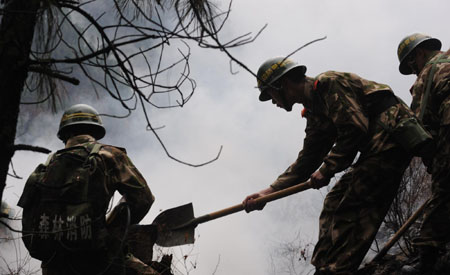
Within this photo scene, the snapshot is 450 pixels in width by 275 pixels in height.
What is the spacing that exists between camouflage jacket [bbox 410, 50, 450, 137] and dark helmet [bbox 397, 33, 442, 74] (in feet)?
1.01

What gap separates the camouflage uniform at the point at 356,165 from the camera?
11.3 feet

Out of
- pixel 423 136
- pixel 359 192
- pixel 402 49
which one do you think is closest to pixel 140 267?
pixel 359 192

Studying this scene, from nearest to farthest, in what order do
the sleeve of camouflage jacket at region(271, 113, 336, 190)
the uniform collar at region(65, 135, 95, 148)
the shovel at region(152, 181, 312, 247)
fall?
1. the uniform collar at region(65, 135, 95, 148)
2. the sleeve of camouflage jacket at region(271, 113, 336, 190)
3. the shovel at region(152, 181, 312, 247)

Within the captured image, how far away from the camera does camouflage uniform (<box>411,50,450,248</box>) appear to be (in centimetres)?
379

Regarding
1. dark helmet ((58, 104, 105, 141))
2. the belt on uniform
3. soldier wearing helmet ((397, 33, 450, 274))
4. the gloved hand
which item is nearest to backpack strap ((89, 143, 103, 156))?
dark helmet ((58, 104, 105, 141))

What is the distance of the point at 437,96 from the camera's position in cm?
416

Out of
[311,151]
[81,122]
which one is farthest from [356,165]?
[81,122]

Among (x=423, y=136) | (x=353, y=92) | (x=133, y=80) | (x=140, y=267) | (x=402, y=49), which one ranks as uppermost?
(x=402, y=49)

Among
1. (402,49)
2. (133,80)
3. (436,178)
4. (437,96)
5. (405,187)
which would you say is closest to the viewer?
(133,80)

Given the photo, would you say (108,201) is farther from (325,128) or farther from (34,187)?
(325,128)

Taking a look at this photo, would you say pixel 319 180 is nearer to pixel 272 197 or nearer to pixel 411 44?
pixel 272 197

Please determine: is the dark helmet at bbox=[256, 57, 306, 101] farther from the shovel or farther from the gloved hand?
the shovel

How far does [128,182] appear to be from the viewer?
3512mm

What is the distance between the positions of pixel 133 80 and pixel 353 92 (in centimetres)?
194
